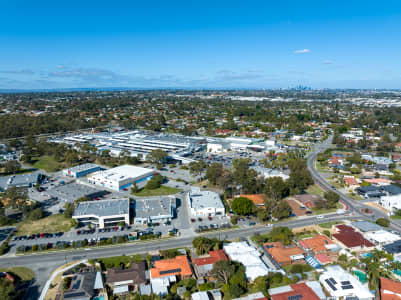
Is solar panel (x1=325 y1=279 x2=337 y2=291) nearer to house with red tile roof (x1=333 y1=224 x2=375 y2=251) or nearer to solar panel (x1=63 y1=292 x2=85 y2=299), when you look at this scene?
house with red tile roof (x1=333 y1=224 x2=375 y2=251)

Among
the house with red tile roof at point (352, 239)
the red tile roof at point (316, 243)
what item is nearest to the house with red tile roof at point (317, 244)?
the red tile roof at point (316, 243)

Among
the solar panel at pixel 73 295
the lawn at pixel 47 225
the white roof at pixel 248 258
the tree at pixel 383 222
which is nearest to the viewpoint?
the solar panel at pixel 73 295

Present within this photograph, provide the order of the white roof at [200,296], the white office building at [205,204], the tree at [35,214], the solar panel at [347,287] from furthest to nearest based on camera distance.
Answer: the white office building at [205,204] → the tree at [35,214] → the solar panel at [347,287] → the white roof at [200,296]

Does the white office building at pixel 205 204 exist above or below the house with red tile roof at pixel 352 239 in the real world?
above

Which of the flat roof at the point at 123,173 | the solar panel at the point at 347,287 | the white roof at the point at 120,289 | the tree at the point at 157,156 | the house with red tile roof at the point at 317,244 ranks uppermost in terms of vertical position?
the tree at the point at 157,156

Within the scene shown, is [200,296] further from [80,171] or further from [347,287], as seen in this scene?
[80,171]

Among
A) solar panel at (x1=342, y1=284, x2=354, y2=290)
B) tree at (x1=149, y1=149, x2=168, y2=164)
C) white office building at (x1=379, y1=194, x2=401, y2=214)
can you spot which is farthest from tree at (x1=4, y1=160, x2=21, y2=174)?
white office building at (x1=379, y1=194, x2=401, y2=214)

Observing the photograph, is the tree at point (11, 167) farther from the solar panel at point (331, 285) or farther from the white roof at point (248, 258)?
the solar panel at point (331, 285)

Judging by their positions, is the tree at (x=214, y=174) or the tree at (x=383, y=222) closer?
the tree at (x=383, y=222)
